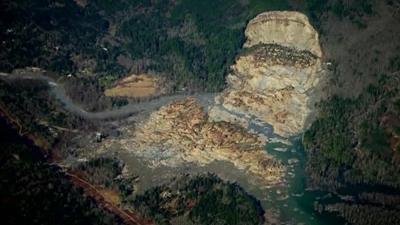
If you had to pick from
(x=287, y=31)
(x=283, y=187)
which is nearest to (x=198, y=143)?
(x=283, y=187)

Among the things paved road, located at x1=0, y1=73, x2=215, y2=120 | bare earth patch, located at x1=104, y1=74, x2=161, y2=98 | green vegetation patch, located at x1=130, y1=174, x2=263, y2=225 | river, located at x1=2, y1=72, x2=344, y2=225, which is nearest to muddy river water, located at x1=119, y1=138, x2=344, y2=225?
river, located at x1=2, y1=72, x2=344, y2=225

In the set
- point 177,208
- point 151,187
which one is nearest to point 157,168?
point 151,187

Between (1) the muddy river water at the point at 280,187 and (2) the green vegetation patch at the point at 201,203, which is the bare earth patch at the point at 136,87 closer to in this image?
(1) the muddy river water at the point at 280,187

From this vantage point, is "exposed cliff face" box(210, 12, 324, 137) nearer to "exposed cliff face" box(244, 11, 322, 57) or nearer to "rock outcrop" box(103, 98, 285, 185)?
"exposed cliff face" box(244, 11, 322, 57)

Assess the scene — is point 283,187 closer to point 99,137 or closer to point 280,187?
point 280,187

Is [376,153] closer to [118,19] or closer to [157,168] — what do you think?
[157,168]

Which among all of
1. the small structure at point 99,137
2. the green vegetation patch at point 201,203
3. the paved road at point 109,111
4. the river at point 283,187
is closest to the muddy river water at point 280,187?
the river at point 283,187
